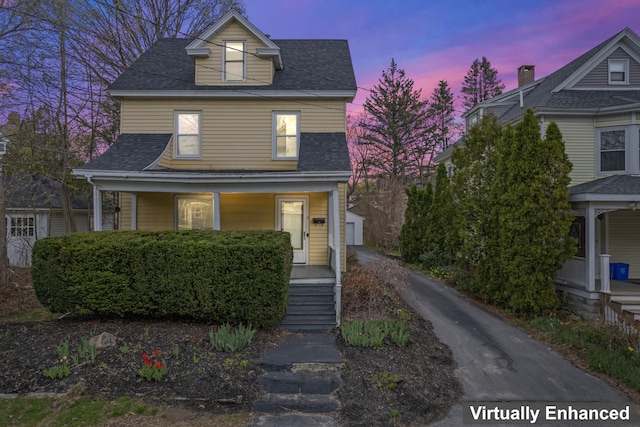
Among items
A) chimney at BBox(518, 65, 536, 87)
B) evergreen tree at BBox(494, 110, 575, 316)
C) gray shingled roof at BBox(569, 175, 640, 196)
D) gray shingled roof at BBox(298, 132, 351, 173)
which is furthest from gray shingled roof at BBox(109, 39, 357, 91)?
chimney at BBox(518, 65, 536, 87)

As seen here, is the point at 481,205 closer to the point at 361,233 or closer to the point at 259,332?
the point at 259,332

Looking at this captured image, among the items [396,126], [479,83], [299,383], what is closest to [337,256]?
[299,383]

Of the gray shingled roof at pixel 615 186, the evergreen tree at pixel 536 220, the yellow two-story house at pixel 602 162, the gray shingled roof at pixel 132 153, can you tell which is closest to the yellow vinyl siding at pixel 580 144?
the yellow two-story house at pixel 602 162

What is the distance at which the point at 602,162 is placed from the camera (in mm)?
11906

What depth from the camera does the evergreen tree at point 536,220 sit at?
8.85 meters

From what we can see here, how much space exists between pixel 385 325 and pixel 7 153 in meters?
13.5

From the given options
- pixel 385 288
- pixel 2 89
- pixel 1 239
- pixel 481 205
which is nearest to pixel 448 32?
pixel 481 205

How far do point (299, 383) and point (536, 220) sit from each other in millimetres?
7131

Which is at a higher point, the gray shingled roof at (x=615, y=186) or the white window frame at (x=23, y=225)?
the gray shingled roof at (x=615, y=186)

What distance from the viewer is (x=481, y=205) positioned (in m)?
10.5

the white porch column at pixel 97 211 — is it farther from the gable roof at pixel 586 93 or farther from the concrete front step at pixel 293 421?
the gable roof at pixel 586 93

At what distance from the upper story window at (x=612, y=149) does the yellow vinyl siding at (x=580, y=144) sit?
0.83 feet

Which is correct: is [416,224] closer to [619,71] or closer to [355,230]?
[619,71]

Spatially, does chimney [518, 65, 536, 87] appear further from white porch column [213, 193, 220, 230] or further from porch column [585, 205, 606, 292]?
white porch column [213, 193, 220, 230]
